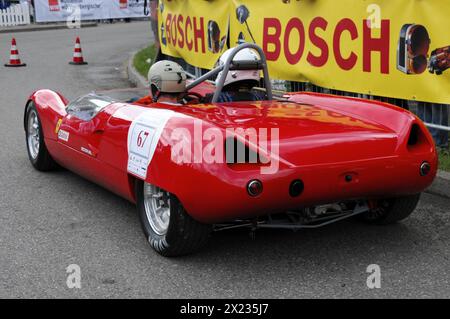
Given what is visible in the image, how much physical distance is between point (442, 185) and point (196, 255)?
231 cm

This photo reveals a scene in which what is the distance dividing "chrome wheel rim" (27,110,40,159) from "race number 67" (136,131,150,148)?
2.43 metres

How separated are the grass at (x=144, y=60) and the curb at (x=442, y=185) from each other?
7811 mm

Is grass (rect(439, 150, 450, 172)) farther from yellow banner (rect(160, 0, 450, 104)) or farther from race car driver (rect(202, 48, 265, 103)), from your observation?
race car driver (rect(202, 48, 265, 103))

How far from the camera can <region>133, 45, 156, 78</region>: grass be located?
13.3 meters

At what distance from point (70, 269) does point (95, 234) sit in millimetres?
653

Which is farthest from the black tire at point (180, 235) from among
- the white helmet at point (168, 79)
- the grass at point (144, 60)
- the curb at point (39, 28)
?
the curb at point (39, 28)

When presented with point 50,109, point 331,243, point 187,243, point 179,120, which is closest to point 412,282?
point 331,243

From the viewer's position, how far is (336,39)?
6766mm

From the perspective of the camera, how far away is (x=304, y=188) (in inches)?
146

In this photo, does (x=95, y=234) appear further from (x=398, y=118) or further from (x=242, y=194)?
(x=398, y=118)

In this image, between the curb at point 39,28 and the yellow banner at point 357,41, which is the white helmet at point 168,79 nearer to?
the yellow banner at point 357,41

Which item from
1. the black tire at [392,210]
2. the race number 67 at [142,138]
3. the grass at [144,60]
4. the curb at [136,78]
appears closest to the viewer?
the race number 67 at [142,138]

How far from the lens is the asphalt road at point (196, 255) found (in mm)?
3703

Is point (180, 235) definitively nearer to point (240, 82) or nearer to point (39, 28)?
point (240, 82)
